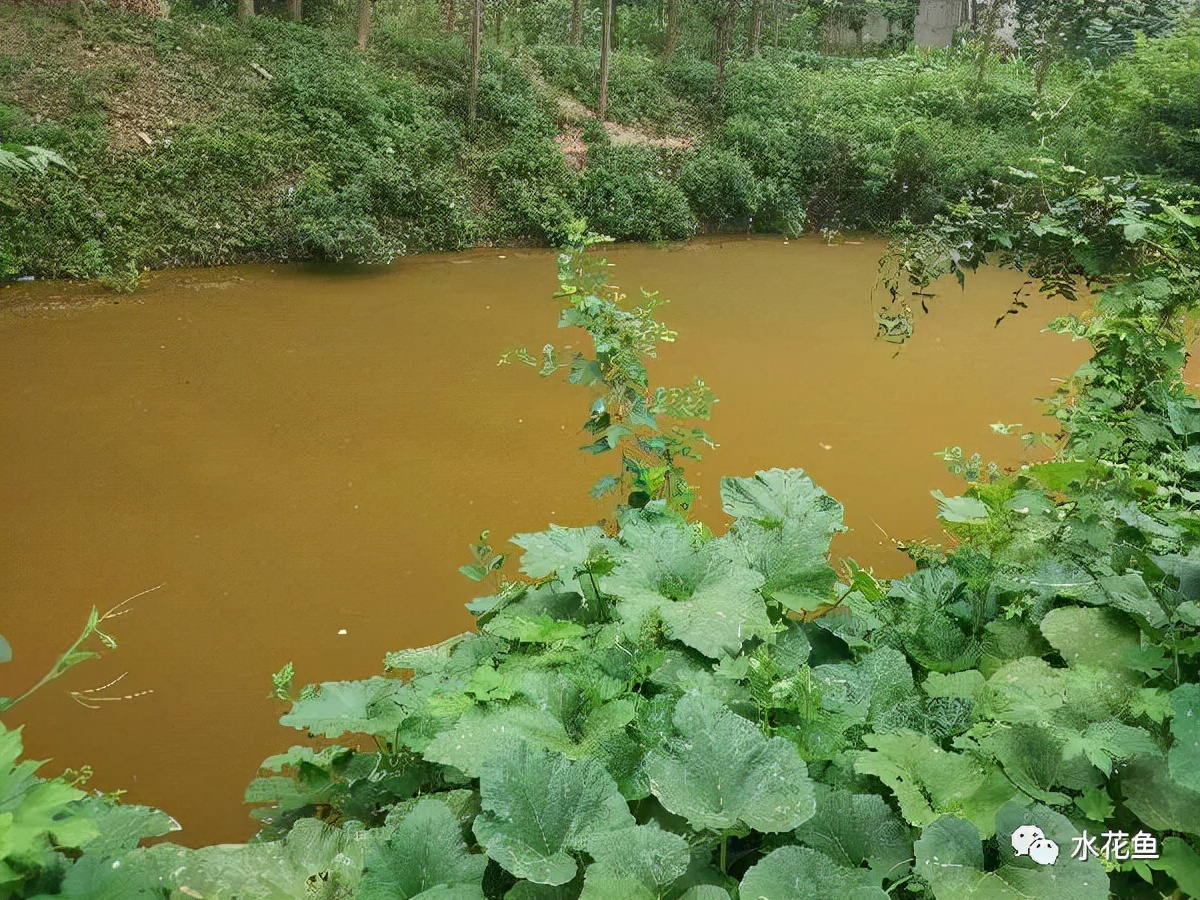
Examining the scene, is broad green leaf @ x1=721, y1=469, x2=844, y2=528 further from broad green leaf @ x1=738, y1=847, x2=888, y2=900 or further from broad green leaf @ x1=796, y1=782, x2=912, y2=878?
broad green leaf @ x1=738, y1=847, x2=888, y2=900

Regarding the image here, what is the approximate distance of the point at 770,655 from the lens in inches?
48.1

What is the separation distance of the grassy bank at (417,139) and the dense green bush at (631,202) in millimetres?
19

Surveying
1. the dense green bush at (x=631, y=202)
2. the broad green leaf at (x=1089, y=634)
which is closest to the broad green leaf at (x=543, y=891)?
the broad green leaf at (x=1089, y=634)

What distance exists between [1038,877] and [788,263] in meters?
6.81

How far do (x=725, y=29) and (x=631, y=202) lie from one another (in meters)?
3.33

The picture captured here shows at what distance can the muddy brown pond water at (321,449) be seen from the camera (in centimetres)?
254

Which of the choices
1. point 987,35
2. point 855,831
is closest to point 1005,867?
point 855,831

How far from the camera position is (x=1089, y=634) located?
4.23ft

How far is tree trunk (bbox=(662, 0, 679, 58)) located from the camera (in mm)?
9844

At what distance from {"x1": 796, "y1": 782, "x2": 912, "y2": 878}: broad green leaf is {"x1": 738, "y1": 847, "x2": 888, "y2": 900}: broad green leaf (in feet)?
0.31

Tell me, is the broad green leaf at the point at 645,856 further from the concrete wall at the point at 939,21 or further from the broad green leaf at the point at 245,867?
the concrete wall at the point at 939,21

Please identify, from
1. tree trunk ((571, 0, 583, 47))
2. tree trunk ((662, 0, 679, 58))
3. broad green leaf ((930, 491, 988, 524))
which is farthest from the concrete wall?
broad green leaf ((930, 491, 988, 524))

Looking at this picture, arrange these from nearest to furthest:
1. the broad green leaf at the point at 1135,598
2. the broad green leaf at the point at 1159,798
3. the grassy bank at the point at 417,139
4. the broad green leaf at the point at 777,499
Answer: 1. the broad green leaf at the point at 1159,798
2. the broad green leaf at the point at 1135,598
3. the broad green leaf at the point at 777,499
4. the grassy bank at the point at 417,139

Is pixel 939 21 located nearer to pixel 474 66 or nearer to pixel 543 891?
pixel 474 66
